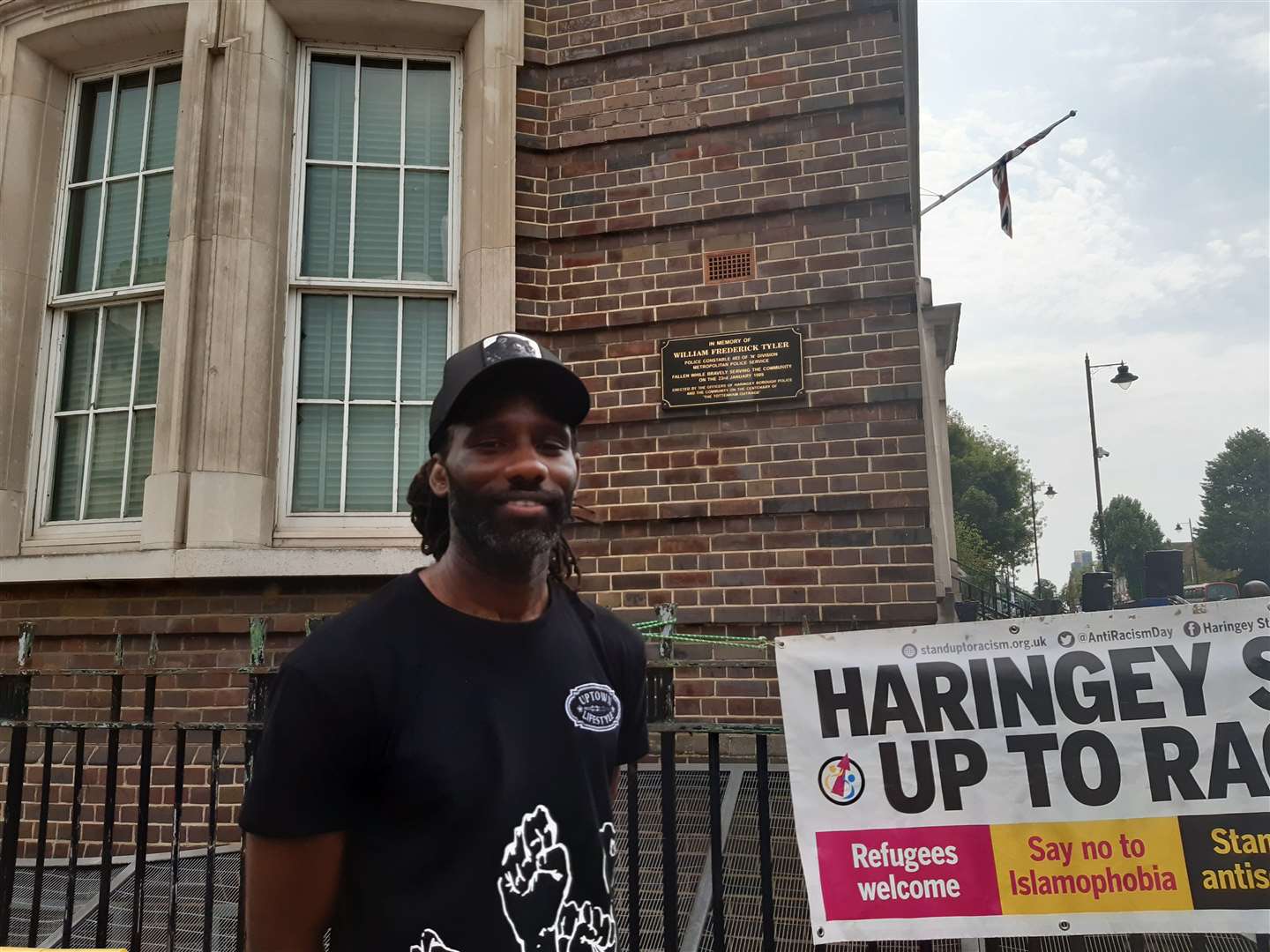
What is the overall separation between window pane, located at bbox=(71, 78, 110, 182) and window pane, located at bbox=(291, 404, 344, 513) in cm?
245

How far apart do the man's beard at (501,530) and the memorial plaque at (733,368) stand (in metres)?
3.66

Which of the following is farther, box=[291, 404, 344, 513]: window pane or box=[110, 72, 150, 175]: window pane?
box=[110, 72, 150, 175]: window pane

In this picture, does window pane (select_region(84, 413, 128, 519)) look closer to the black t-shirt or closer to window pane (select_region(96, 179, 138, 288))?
window pane (select_region(96, 179, 138, 288))

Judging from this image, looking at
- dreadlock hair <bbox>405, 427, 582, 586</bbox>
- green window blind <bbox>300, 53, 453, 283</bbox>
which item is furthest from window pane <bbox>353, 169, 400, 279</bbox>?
dreadlock hair <bbox>405, 427, 582, 586</bbox>

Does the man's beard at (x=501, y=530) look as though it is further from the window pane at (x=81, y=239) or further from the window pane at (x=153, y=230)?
the window pane at (x=81, y=239)

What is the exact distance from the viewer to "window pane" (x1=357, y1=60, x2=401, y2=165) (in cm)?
582

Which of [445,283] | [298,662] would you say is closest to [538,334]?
[445,283]

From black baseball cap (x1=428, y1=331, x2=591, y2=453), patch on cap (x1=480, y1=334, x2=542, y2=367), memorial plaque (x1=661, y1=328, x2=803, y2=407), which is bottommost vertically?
black baseball cap (x1=428, y1=331, x2=591, y2=453)

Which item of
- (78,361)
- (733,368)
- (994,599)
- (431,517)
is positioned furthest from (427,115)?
(994,599)

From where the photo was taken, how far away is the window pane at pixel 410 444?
548 centimetres

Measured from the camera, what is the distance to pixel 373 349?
5633mm

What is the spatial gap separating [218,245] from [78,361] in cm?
139

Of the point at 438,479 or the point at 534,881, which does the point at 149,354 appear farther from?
the point at 534,881


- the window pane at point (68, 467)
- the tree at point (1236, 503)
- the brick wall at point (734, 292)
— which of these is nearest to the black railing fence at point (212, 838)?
the brick wall at point (734, 292)
